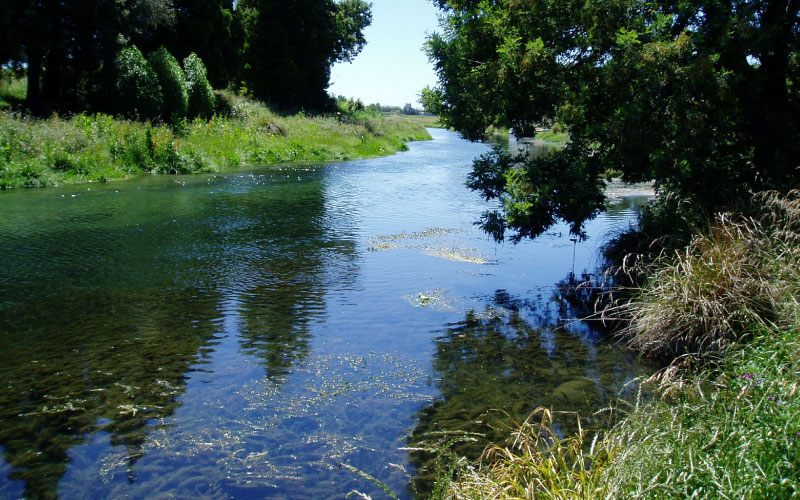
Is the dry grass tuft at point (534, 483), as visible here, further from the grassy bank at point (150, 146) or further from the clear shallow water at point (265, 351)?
the grassy bank at point (150, 146)

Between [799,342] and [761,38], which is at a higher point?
[761,38]

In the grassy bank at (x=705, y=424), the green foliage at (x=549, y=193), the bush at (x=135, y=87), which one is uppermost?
the bush at (x=135, y=87)

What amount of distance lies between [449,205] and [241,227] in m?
6.86

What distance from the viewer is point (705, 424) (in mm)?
3908

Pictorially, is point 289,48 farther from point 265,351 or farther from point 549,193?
point 265,351

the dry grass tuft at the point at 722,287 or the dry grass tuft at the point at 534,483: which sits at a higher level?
the dry grass tuft at the point at 722,287

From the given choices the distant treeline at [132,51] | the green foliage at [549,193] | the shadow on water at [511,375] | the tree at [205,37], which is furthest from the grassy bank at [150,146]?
the shadow on water at [511,375]

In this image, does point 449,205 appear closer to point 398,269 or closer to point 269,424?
point 398,269

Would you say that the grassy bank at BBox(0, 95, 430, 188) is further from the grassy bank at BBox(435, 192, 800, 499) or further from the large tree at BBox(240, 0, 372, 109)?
the grassy bank at BBox(435, 192, 800, 499)

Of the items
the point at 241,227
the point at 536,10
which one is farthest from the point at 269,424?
the point at 241,227

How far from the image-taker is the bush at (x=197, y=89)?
33.9m

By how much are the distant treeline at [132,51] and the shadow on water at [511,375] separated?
26.0 meters

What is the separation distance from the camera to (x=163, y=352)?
720 cm

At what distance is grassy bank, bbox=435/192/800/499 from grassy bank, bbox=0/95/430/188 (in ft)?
65.4
